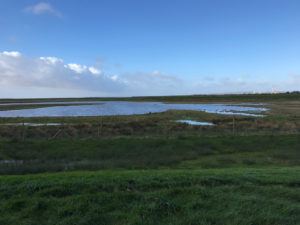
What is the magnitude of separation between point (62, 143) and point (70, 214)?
18.3m

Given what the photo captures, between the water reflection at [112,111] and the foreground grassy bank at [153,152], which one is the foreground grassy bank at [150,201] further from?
the water reflection at [112,111]

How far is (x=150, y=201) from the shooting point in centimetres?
739

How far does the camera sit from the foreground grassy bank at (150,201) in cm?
657

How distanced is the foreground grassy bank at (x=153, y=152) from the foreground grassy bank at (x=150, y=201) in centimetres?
799

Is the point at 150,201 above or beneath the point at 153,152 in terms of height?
above

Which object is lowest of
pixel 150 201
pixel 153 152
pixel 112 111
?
pixel 112 111

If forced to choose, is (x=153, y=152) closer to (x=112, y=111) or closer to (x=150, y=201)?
(x=150, y=201)

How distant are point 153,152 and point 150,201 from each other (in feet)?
49.7

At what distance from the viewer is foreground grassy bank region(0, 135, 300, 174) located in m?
18.4

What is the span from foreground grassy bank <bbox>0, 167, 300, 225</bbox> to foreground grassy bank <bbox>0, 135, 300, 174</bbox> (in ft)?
26.2

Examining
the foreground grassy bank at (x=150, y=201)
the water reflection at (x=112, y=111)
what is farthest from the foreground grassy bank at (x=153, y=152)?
the water reflection at (x=112, y=111)

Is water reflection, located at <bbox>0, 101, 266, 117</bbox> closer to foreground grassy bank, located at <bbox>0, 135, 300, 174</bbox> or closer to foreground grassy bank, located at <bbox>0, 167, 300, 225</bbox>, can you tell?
foreground grassy bank, located at <bbox>0, 135, 300, 174</bbox>

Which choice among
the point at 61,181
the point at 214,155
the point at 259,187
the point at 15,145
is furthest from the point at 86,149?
the point at 259,187

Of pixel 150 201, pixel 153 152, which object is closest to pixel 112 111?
pixel 153 152
